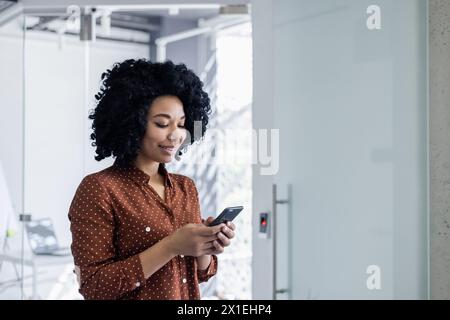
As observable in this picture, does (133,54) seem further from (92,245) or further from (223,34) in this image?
(92,245)

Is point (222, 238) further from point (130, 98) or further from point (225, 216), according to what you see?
point (130, 98)

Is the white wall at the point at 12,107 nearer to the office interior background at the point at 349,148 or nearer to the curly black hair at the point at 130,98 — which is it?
the office interior background at the point at 349,148

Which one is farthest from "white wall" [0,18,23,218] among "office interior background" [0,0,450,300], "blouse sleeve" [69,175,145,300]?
"blouse sleeve" [69,175,145,300]

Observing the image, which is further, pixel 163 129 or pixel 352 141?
pixel 352 141

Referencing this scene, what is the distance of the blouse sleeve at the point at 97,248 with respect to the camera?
1.16 meters

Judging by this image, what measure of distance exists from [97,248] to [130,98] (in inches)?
12.3

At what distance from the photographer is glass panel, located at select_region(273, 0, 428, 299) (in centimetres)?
201

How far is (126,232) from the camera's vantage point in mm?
1209

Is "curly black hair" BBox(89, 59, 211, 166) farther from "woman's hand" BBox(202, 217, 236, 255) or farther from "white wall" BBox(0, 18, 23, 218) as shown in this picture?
"white wall" BBox(0, 18, 23, 218)

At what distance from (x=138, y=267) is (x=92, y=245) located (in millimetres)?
97

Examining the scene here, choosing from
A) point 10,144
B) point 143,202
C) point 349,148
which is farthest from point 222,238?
point 10,144

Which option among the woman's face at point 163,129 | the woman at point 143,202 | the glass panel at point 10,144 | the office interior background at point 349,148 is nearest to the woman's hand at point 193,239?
the woman at point 143,202

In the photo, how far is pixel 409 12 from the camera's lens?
202 cm

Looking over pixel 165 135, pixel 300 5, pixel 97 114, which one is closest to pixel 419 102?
pixel 300 5
